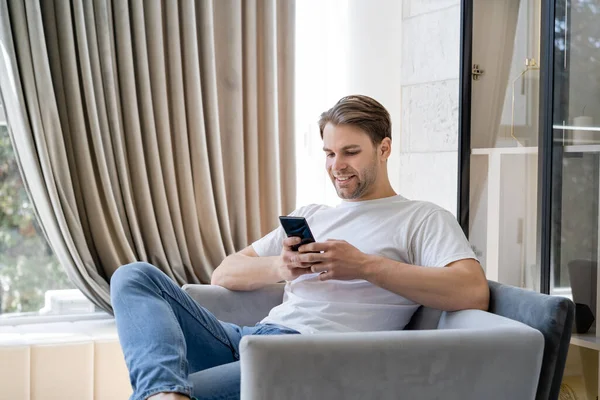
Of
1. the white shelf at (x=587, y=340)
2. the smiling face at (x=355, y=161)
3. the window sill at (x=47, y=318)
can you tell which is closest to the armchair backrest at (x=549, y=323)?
the smiling face at (x=355, y=161)

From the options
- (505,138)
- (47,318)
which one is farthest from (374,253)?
(47,318)

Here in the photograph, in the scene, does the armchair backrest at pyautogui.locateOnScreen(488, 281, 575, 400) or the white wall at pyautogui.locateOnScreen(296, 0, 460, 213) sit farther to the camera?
the white wall at pyautogui.locateOnScreen(296, 0, 460, 213)

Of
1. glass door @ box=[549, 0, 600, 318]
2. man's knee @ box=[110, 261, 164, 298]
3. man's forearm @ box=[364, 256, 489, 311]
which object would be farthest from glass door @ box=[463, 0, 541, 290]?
man's knee @ box=[110, 261, 164, 298]

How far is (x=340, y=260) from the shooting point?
72.5 inches

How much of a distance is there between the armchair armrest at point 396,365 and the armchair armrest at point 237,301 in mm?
741

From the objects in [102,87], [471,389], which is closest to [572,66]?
[471,389]

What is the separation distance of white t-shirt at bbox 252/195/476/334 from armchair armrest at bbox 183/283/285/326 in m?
0.14

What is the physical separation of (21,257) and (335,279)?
191 cm

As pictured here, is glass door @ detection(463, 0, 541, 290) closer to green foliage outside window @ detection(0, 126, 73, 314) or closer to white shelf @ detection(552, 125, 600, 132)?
white shelf @ detection(552, 125, 600, 132)

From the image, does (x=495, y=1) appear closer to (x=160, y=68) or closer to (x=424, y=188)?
(x=424, y=188)

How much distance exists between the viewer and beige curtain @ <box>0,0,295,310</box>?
3039 millimetres

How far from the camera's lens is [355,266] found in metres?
1.84

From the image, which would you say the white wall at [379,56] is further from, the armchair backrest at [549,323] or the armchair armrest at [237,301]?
the armchair backrest at [549,323]

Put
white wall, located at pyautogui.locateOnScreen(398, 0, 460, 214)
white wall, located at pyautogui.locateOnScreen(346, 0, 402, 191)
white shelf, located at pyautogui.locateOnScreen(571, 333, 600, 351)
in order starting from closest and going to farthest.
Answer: white shelf, located at pyautogui.locateOnScreen(571, 333, 600, 351) → white wall, located at pyautogui.locateOnScreen(398, 0, 460, 214) → white wall, located at pyautogui.locateOnScreen(346, 0, 402, 191)
